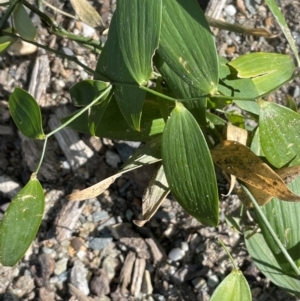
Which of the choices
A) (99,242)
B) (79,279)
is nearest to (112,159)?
(99,242)

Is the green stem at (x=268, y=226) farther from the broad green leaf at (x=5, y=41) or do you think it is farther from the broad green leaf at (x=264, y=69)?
the broad green leaf at (x=5, y=41)

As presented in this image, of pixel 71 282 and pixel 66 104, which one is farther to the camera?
pixel 66 104

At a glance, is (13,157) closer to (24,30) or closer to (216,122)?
(24,30)

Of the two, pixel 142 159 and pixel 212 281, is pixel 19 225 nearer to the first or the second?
pixel 142 159

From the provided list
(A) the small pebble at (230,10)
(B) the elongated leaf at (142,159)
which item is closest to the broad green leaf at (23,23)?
(B) the elongated leaf at (142,159)

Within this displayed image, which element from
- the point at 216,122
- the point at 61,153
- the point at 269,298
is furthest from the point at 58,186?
the point at 269,298

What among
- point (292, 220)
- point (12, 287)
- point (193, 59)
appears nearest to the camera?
point (193, 59)
